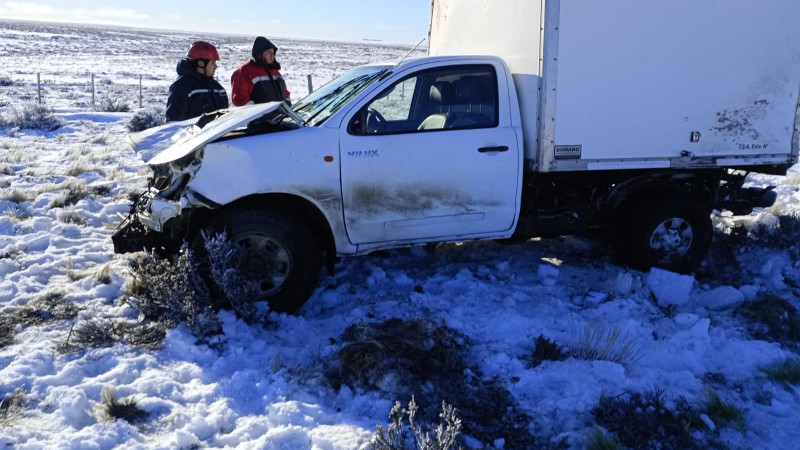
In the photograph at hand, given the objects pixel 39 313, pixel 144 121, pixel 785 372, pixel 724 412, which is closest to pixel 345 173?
pixel 39 313

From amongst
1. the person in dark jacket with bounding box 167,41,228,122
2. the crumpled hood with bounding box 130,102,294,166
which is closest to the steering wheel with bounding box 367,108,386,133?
the crumpled hood with bounding box 130,102,294,166

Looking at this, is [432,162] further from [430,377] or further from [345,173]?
[430,377]

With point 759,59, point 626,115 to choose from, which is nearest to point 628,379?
point 626,115

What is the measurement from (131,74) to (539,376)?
3453 centimetres

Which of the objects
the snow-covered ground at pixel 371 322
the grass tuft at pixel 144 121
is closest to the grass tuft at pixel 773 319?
the snow-covered ground at pixel 371 322

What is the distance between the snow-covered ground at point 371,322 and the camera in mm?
3662

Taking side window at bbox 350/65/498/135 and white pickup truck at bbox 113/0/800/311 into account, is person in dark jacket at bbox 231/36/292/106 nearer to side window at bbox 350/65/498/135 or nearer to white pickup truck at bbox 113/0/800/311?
white pickup truck at bbox 113/0/800/311

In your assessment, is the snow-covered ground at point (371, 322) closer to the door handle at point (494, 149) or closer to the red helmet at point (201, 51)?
the door handle at point (494, 149)

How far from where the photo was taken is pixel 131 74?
3434 centimetres

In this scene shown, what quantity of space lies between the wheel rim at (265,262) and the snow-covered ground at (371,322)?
317mm

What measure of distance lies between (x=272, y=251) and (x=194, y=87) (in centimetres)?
303

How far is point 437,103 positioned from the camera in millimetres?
5461

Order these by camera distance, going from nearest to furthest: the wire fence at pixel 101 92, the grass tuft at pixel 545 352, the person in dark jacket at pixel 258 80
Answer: the grass tuft at pixel 545 352, the person in dark jacket at pixel 258 80, the wire fence at pixel 101 92

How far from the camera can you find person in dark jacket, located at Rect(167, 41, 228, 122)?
7109 mm
